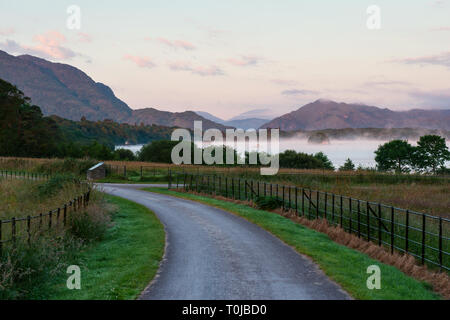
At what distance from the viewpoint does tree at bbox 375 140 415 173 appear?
102 m

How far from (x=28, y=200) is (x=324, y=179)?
A: 109 ft

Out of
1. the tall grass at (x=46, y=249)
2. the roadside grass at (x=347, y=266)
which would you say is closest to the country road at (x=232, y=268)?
the roadside grass at (x=347, y=266)

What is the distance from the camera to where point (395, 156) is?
103m

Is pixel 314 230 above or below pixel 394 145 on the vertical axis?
below

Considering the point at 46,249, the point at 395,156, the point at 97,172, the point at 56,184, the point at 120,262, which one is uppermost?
the point at 395,156

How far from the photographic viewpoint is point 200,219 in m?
24.0

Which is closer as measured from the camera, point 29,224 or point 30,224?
point 29,224

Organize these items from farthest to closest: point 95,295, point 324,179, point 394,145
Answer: point 394,145 < point 324,179 < point 95,295

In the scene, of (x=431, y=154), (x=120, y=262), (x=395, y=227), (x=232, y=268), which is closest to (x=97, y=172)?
→ (x=395, y=227)

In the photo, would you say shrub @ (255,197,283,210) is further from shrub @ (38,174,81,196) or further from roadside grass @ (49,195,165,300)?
shrub @ (38,174,81,196)

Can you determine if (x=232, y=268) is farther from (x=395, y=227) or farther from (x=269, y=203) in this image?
(x=269, y=203)

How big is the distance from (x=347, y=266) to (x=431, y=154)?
9647cm
